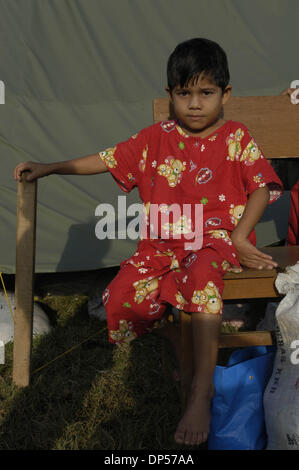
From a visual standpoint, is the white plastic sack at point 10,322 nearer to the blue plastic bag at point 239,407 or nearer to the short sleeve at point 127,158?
the short sleeve at point 127,158

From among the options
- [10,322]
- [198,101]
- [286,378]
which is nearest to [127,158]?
[198,101]

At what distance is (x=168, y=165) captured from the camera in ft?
5.70

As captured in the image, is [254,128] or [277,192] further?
[254,128]

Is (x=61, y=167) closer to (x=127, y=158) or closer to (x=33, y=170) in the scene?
(x=33, y=170)

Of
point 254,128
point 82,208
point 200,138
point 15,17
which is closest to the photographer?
point 200,138

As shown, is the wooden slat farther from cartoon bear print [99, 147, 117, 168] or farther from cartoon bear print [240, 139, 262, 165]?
cartoon bear print [99, 147, 117, 168]

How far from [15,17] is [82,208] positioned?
1.17 meters

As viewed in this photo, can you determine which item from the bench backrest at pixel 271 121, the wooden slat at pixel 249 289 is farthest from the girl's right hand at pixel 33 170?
the bench backrest at pixel 271 121

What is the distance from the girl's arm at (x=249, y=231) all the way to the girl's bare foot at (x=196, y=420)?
0.43 metres

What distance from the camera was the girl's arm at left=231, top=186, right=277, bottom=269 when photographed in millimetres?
1600
